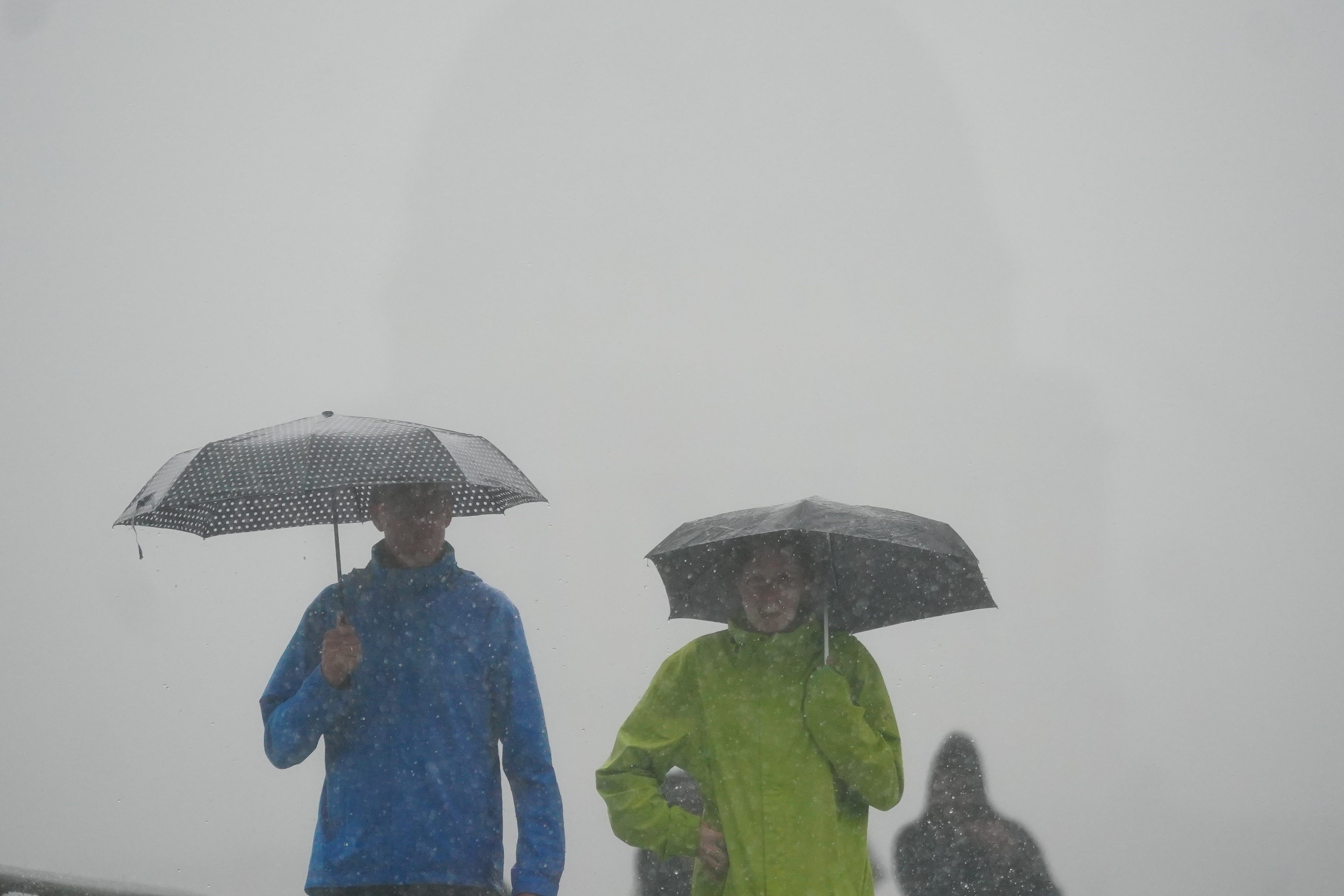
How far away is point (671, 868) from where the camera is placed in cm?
502

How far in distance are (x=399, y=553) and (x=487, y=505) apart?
0.39 meters

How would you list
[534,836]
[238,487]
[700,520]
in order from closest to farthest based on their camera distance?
[238,487] → [534,836] → [700,520]

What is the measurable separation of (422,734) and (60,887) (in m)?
1.28

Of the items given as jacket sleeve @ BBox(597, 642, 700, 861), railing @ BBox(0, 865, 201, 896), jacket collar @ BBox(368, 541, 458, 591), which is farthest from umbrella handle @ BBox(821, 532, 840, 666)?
railing @ BBox(0, 865, 201, 896)

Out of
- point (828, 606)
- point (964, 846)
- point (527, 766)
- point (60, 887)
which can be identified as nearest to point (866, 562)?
point (828, 606)

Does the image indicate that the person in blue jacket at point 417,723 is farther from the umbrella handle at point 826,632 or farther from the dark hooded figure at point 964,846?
the dark hooded figure at point 964,846

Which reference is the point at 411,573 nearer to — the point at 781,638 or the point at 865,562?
the point at 781,638

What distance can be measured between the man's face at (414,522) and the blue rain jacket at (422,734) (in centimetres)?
4

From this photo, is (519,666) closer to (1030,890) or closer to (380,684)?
(380,684)

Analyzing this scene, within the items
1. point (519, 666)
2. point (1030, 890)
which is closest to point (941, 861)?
point (1030, 890)

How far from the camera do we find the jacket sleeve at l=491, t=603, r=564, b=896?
3068 millimetres

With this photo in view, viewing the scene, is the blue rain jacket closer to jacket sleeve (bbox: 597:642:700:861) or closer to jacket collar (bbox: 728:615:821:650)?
jacket sleeve (bbox: 597:642:700:861)

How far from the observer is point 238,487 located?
9.43 ft

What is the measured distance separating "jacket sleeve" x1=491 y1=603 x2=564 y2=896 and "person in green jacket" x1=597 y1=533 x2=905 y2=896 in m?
0.16
